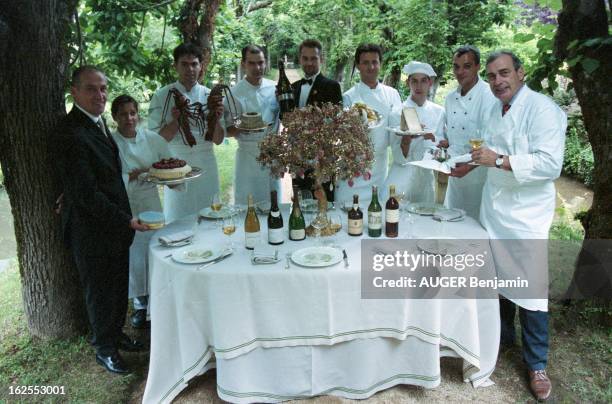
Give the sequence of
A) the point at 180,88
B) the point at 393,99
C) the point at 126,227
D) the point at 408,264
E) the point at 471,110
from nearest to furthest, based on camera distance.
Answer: the point at 408,264, the point at 126,227, the point at 471,110, the point at 180,88, the point at 393,99

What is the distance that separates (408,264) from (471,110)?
1841mm

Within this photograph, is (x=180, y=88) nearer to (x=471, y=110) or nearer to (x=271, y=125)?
(x=271, y=125)

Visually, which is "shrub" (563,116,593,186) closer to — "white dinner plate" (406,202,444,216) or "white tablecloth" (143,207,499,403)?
"white dinner plate" (406,202,444,216)

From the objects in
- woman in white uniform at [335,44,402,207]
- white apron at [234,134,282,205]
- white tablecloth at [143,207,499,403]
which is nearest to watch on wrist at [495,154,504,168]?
white tablecloth at [143,207,499,403]

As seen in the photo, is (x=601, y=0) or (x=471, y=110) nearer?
(x=601, y=0)

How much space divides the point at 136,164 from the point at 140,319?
1317 millimetres

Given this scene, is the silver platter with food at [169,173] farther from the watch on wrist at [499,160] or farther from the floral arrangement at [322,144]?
the watch on wrist at [499,160]

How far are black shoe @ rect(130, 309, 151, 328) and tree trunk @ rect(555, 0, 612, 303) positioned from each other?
3.63m

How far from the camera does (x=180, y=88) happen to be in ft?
13.9

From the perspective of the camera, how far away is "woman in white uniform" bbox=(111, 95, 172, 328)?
347cm

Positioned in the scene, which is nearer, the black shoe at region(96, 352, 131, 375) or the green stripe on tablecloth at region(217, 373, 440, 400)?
the green stripe on tablecloth at region(217, 373, 440, 400)

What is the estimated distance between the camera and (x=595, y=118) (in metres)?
3.46

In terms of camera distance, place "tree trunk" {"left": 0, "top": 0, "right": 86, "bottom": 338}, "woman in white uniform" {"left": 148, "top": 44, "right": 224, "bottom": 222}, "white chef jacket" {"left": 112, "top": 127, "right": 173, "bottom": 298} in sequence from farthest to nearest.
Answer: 1. "woman in white uniform" {"left": 148, "top": 44, "right": 224, "bottom": 222}
2. "white chef jacket" {"left": 112, "top": 127, "right": 173, "bottom": 298}
3. "tree trunk" {"left": 0, "top": 0, "right": 86, "bottom": 338}

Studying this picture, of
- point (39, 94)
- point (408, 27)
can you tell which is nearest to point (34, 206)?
point (39, 94)
